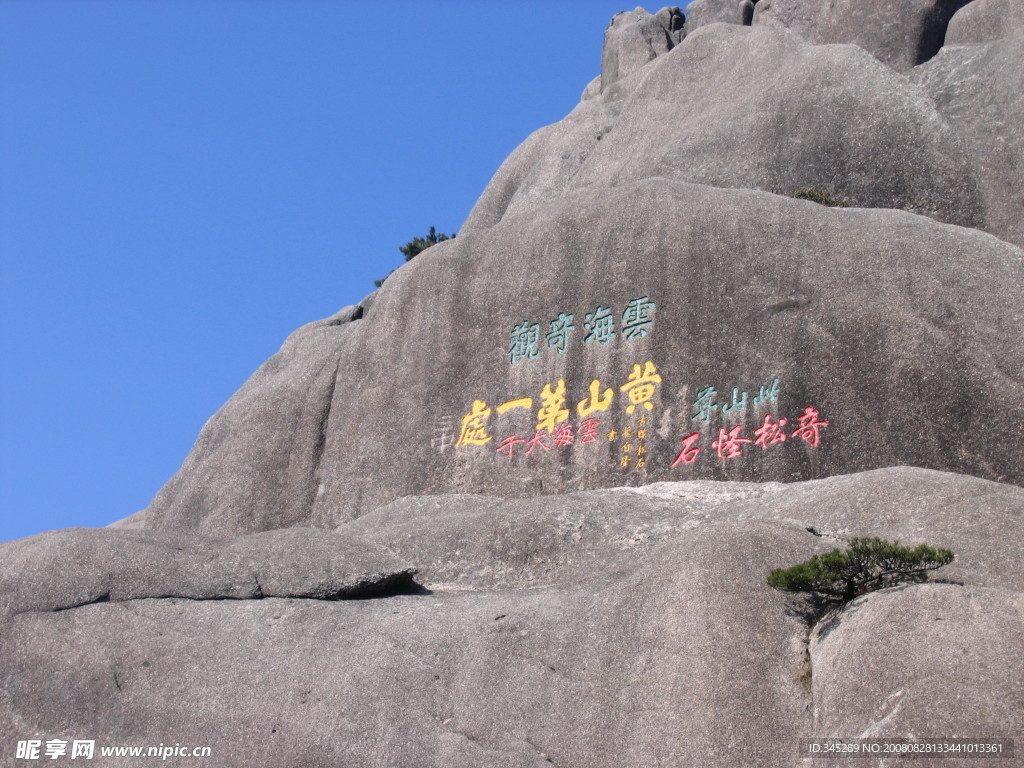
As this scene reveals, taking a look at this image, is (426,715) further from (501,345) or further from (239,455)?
(239,455)

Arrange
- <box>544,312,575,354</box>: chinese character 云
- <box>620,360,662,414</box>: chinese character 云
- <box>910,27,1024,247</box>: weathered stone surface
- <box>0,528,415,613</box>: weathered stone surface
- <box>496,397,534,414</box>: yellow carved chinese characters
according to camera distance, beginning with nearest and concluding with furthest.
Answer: <box>0,528,415,613</box>: weathered stone surface, <box>620,360,662,414</box>: chinese character 云, <box>496,397,534,414</box>: yellow carved chinese characters, <box>544,312,575,354</box>: chinese character 云, <box>910,27,1024,247</box>: weathered stone surface

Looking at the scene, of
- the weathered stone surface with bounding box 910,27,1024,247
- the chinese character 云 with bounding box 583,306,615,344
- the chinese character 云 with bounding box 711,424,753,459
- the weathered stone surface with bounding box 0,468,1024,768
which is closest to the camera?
the weathered stone surface with bounding box 0,468,1024,768

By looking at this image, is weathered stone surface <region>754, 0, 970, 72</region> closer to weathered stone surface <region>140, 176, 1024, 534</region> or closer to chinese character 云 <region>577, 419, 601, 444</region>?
weathered stone surface <region>140, 176, 1024, 534</region>

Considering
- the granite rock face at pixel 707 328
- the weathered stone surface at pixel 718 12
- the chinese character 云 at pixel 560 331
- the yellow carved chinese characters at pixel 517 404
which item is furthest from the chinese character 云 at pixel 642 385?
the weathered stone surface at pixel 718 12

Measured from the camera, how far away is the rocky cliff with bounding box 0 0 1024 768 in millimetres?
9391

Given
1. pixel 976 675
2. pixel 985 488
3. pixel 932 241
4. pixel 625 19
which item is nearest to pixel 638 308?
pixel 932 241

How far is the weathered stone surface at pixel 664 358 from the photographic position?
14.3m

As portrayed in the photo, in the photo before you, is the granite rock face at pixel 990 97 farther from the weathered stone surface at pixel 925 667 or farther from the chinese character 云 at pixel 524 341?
the weathered stone surface at pixel 925 667

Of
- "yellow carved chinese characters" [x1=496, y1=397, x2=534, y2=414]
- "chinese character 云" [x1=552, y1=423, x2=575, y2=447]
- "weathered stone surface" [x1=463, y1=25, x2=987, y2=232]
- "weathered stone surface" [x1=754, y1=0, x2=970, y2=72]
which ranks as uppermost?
"weathered stone surface" [x1=754, y1=0, x2=970, y2=72]

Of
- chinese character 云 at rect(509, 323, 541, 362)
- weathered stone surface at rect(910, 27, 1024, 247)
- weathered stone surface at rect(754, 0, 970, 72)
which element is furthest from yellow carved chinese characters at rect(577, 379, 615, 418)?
weathered stone surface at rect(754, 0, 970, 72)

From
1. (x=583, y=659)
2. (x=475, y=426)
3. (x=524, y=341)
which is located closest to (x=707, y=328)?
(x=524, y=341)

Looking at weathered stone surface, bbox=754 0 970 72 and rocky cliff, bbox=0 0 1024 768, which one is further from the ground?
weathered stone surface, bbox=754 0 970 72

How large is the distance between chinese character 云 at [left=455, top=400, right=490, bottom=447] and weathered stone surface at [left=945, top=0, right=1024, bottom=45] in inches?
454

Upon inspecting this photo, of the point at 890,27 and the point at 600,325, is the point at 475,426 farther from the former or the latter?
the point at 890,27
